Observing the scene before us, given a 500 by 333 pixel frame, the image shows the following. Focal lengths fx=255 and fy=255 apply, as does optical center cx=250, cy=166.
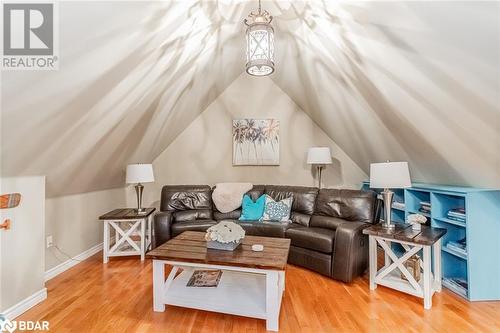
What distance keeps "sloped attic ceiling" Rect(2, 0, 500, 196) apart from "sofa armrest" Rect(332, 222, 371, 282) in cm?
117

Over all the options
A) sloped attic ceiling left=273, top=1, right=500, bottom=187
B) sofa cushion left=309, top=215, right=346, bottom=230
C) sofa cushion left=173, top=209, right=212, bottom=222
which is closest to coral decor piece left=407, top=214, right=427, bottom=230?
sloped attic ceiling left=273, top=1, right=500, bottom=187

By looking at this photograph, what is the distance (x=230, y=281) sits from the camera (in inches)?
94.8

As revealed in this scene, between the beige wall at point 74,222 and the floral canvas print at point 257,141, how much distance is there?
2.26 metres

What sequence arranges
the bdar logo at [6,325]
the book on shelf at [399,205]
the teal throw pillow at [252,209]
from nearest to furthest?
the bdar logo at [6,325] → the book on shelf at [399,205] → the teal throw pillow at [252,209]

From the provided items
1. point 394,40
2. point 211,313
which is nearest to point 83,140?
point 211,313

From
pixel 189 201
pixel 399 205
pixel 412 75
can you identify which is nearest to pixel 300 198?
pixel 399 205

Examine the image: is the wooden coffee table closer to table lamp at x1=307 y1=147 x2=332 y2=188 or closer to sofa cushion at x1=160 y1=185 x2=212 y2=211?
sofa cushion at x1=160 y1=185 x2=212 y2=211

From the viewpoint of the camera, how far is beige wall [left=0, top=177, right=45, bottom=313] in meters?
2.06

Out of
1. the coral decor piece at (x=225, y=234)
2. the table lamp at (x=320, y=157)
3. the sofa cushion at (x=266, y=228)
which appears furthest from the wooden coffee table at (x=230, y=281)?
the table lamp at (x=320, y=157)

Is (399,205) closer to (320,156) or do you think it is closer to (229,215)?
(320,156)

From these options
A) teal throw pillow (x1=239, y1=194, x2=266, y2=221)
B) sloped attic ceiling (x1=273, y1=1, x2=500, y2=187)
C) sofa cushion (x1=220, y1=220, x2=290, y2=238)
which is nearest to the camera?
sloped attic ceiling (x1=273, y1=1, x2=500, y2=187)

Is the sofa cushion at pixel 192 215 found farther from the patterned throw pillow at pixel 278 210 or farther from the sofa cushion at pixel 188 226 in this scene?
the patterned throw pillow at pixel 278 210

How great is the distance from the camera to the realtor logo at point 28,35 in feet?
4.27

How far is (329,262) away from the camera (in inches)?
110
